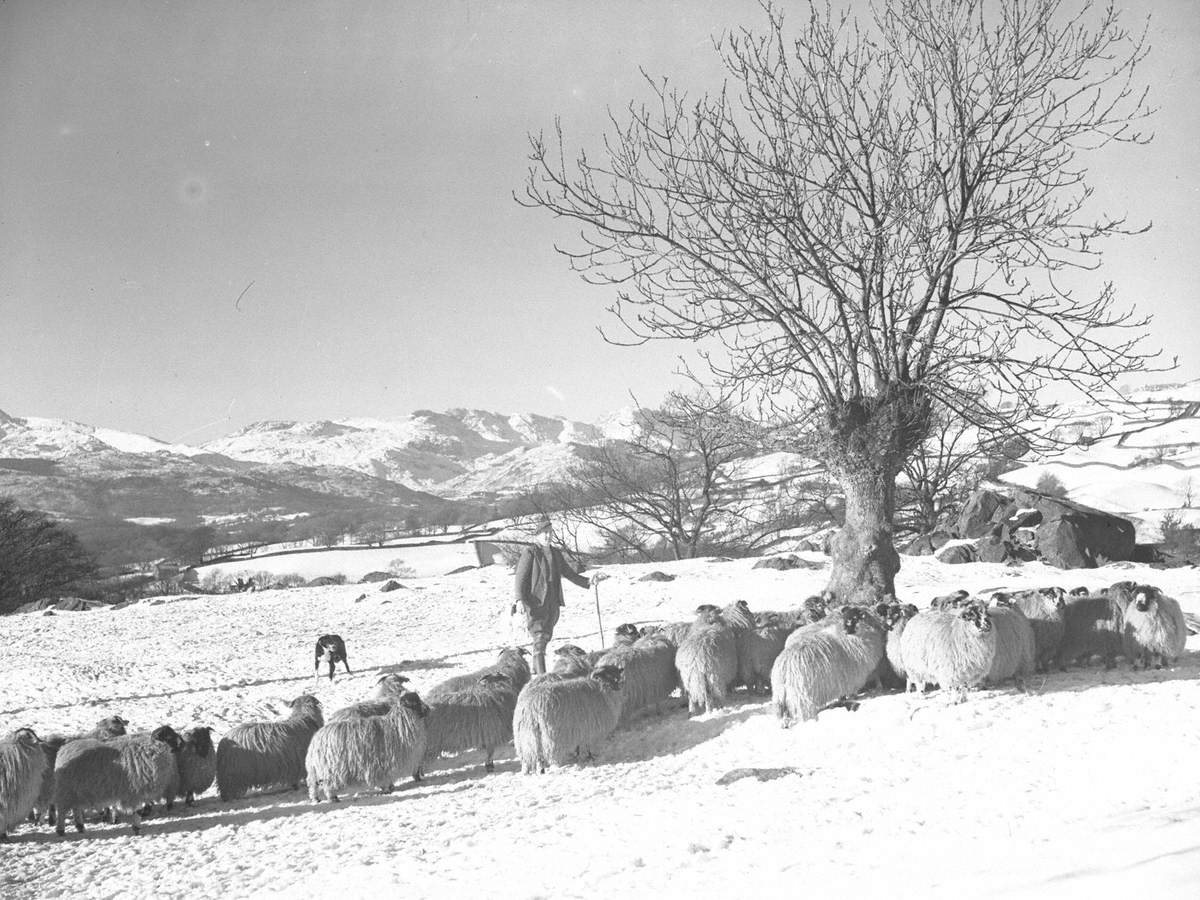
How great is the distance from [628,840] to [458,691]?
389 cm

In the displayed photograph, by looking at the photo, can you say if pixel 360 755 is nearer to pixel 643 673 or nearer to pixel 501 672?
pixel 501 672

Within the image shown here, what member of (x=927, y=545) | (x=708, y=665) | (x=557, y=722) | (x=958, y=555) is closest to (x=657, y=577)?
(x=958, y=555)

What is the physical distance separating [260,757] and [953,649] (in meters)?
7.16

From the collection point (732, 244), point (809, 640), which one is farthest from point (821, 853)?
point (732, 244)

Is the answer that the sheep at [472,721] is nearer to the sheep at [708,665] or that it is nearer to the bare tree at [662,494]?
the sheep at [708,665]

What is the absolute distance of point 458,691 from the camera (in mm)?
9367

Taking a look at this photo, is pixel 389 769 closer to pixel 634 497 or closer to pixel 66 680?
pixel 66 680

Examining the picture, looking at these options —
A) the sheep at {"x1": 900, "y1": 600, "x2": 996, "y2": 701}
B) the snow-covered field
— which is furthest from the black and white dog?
the sheep at {"x1": 900, "y1": 600, "x2": 996, "y2": 701}

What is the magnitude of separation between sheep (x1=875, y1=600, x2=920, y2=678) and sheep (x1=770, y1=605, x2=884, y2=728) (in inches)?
5.1

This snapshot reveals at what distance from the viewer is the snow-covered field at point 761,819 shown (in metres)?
4.38

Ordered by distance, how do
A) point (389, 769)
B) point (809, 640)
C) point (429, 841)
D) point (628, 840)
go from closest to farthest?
1. point (628, 840)
2. point (429, 841)
3. point (389, 769)
4. point (809, 640)

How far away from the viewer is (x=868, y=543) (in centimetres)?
1177

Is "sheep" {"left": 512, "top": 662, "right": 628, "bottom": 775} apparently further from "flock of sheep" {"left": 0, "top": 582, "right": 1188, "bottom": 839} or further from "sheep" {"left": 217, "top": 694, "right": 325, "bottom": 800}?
"sheep" {"left": 217, "top": 694, "right": 325, "bottom": 800}

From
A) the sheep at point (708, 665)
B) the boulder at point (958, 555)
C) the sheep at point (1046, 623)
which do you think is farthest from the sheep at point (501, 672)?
Answer: the boulder at point (958, 555)
